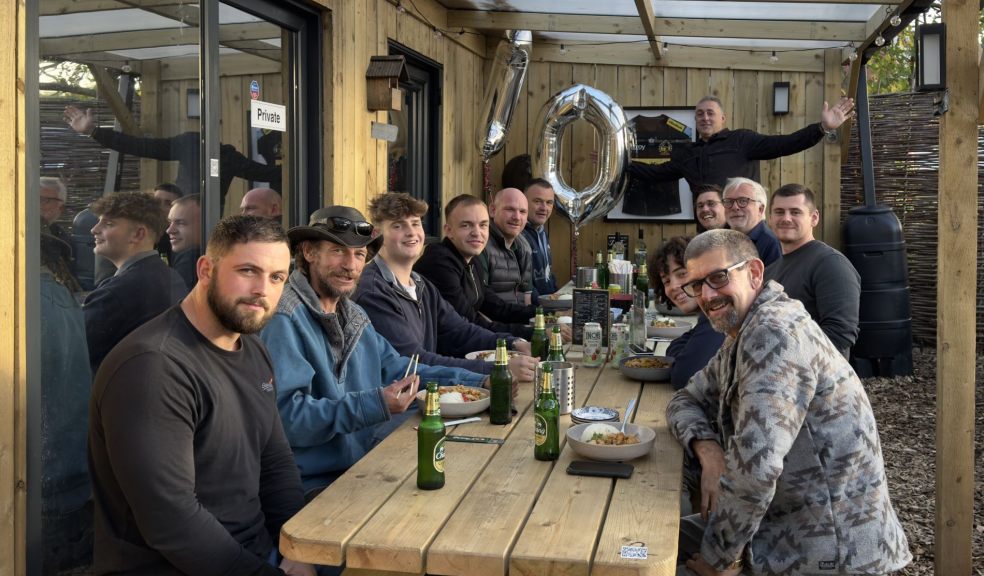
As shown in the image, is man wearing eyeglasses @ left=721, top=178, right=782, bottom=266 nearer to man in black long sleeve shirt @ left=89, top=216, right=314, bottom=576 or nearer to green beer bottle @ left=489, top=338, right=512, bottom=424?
green beer bottle @ left=489, top=338, right=512, bottom=424

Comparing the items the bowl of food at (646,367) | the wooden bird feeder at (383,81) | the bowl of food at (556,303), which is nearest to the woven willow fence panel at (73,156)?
the bowl of food at (646,367)

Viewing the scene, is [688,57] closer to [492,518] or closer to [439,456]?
[439,456]

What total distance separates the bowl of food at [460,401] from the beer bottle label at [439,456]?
0.54 m

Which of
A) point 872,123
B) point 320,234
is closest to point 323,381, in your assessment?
point 320,234

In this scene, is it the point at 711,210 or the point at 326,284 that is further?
the point at 711,210

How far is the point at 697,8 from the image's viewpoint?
23.4ft

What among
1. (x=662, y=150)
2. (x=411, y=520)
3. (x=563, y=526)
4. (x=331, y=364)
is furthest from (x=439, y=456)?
(x=662, y=150)

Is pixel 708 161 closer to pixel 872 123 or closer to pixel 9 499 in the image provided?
pixel 872 123

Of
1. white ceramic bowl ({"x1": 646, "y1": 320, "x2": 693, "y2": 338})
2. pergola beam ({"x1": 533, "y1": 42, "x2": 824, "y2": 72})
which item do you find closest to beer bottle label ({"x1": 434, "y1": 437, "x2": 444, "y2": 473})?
white ceramic bowl ({"x1": 646, "y1": 320, "x2": 693, "y2": 338})

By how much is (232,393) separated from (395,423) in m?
1.02

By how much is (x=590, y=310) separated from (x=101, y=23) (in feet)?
6.77

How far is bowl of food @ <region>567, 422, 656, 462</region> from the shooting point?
2.30 metres

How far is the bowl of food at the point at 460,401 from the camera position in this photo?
273 centimetres

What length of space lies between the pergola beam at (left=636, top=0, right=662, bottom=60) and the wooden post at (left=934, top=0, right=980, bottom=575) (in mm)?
3099
